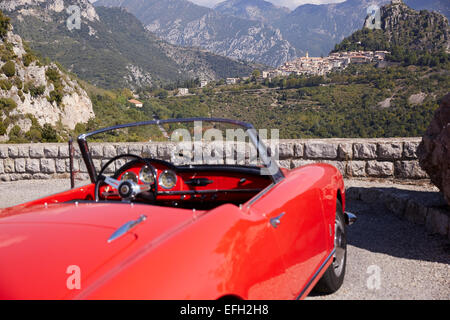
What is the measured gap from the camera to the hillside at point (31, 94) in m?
31.1

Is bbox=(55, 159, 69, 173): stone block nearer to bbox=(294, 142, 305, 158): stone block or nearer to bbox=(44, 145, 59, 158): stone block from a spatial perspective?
bbox=(44, 145, 59, 158): stone block

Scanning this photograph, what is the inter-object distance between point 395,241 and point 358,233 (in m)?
0.46

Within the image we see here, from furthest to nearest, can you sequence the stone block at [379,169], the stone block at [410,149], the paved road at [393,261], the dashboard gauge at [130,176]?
the stone block at [379,169]
the stone block at [410,149]
the paved road at [393,261]
the dashboard gauge at [130,176]

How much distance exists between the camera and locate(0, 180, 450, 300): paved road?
127 inches

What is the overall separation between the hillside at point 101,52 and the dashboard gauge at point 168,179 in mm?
76873

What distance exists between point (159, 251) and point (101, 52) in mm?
108431

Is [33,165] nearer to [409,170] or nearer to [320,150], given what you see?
[320,150]

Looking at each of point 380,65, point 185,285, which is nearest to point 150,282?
point 185,285

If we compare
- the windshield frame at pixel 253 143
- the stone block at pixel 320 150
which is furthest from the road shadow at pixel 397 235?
the windshield frame at pixel 253 143

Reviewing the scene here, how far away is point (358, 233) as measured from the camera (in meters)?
4.88

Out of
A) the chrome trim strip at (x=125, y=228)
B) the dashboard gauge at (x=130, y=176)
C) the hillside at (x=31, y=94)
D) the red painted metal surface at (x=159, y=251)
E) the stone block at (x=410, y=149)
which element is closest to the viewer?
the red painted metal surface at (x=159, y=251)
